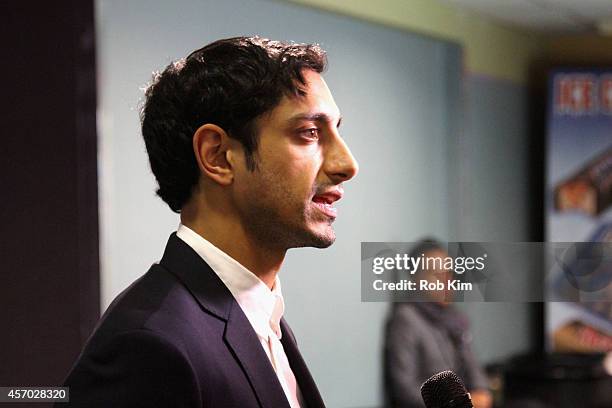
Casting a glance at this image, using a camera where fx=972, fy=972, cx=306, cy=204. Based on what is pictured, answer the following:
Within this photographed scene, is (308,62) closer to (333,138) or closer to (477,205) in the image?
(333,138)

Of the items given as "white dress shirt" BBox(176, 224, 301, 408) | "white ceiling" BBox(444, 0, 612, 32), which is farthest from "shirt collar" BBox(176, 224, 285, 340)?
"white ceiling" BBox(444, 0, 612, 32)

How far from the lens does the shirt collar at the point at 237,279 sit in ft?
2.41

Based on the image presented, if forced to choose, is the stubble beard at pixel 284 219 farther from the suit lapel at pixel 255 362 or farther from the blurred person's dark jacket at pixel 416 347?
the blurred person's dark jacket at pixel 416 347

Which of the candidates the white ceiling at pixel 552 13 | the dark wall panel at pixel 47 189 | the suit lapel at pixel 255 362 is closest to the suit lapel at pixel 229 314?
the suit lapel at pixel 255 362

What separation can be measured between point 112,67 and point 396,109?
460 millimetres

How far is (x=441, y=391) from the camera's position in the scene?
0.72 m

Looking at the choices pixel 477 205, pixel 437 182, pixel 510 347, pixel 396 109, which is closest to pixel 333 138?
pixel 396 109

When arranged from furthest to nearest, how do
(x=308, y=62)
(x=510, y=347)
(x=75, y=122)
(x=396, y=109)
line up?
1. (x=510, y=347)
2. (x=396, y=109)
3. (x=75, y=122)
4. (x=308, y=62)

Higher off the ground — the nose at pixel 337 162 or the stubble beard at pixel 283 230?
the nose at pixel 337 162

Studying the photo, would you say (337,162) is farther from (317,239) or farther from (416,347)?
(416,347)

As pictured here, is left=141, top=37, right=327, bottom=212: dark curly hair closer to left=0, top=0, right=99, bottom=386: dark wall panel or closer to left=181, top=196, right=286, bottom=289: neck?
left=181, top=196, right=286, bottom=289: neck

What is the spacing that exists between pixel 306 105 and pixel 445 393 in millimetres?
237

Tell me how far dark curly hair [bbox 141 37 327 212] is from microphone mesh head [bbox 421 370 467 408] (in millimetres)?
209

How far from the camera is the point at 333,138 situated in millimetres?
739
